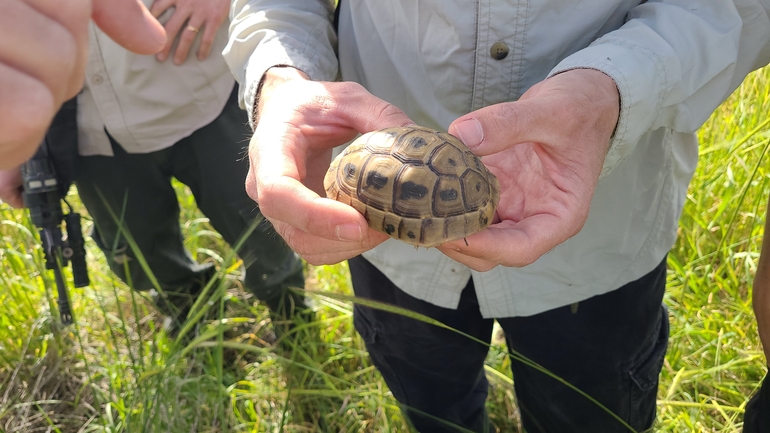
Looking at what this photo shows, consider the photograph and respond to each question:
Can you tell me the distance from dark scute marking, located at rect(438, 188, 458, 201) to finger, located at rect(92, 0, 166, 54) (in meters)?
1.02

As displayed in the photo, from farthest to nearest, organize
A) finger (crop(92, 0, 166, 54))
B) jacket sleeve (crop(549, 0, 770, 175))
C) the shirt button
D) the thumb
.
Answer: the shirt button
jacket sleeve (crop(549, 0, 770, 175))
the thumb
finger (crop(92, 0, 166, 54))

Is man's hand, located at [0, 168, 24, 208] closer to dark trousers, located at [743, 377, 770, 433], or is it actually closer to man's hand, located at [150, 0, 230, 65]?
man's hand, located at [150, 0, 230, 65]

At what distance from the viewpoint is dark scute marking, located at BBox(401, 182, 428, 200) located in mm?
1945

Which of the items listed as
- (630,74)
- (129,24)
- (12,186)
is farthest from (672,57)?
(12,186)

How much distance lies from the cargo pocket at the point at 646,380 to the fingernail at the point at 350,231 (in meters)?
1.33

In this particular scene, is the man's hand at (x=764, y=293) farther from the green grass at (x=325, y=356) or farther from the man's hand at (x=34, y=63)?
the man's hand at (x=34, y=63)

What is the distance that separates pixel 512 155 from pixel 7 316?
10.2 feet

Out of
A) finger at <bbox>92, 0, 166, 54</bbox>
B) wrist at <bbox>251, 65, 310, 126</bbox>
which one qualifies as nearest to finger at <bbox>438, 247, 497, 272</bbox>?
wrist at <bbox>251, 65, 310, 126</bbox>

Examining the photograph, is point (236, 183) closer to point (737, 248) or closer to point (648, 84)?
point (648, 84)

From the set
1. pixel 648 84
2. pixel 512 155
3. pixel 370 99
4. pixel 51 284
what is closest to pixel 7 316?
→ pixel 51 284

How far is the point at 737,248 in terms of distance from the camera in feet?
11.2

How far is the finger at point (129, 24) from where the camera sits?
1376 millimetres

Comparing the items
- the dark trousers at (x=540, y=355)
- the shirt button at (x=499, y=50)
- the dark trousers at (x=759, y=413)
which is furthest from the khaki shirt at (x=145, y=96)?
the dark trousers at (x=759, y=413)

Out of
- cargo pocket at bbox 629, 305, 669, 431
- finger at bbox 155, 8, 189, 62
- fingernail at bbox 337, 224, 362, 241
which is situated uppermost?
finger at bbox 155, 8, 189, 62
